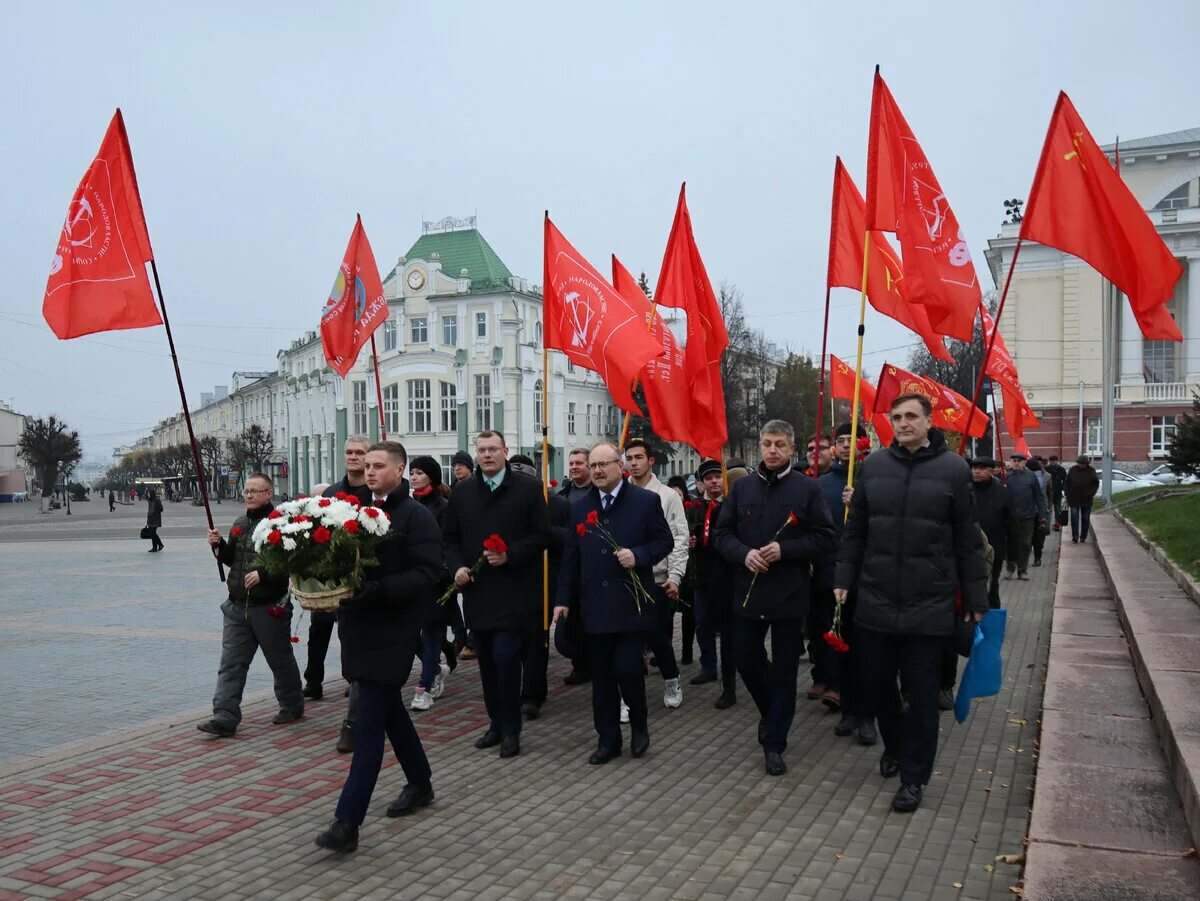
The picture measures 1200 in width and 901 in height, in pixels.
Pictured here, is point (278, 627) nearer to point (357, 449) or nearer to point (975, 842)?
point (357, 449)

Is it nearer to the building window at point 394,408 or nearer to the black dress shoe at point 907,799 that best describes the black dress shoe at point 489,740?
the black dress shoe at point 907,799

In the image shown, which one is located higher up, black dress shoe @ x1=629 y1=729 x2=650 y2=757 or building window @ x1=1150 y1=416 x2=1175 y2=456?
building window @ x1=1150 y1=416 x2=1175 y2=456

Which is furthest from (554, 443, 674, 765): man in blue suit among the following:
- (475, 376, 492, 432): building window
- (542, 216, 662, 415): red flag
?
(475, 376, 492, 432): building window

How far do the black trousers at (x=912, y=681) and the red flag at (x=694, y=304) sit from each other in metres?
4.48

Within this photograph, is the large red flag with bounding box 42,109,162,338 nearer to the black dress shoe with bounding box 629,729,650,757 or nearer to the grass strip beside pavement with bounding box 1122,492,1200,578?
the black dress shoe with bounding box 629,729,650,757

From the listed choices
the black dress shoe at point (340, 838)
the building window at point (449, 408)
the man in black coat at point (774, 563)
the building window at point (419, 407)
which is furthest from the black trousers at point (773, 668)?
the building window at point (419, 407)

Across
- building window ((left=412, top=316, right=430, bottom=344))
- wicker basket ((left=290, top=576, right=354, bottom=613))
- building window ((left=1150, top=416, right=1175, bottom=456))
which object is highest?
building window ((left=412, top=316, right=430, bottom=344))

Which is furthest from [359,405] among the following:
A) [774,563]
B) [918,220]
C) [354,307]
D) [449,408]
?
[774,563]

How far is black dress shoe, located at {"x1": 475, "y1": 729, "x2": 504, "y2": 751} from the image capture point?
22.7 ft

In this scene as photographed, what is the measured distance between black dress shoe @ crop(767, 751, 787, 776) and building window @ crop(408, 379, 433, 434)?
208ft

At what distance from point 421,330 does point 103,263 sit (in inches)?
2477

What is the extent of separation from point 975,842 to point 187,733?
16.9ft

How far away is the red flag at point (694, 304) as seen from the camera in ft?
33.1

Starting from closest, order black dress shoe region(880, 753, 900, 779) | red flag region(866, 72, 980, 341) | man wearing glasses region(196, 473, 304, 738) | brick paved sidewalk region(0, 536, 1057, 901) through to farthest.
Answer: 1. brick paved sidewalk region(0, 536, 1057, 901)
2. black dress shoe region(880, 753, 900, 779)
3. man wearing glasses region(196, 473, 304, 738)
4. red flag region(866, 72, 980, 341)
